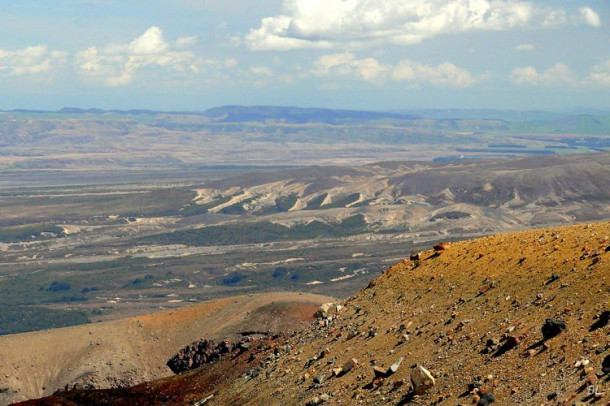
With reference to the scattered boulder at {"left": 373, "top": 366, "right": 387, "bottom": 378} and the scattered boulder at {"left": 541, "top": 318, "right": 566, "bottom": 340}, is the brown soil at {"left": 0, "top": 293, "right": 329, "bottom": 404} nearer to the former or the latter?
the scattered boulder at {"left": 373, "top": 366, "right": 387, "bottom": 378}

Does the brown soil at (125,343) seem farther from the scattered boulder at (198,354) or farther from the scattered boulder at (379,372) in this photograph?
the scattered boulder at (379,372)

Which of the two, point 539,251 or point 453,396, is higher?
point 539,251

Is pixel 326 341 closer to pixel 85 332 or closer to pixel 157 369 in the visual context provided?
pixel 157 369

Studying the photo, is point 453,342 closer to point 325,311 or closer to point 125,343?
point 325,311

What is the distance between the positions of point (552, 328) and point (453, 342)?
12.6 feet

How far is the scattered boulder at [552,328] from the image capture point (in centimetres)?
2281

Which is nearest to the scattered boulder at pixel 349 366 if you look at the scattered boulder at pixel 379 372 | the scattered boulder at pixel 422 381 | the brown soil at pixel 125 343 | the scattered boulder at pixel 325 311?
the scattered boulder at pixel 379 372

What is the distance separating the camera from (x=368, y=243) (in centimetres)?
19000

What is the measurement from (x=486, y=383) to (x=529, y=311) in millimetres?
4563

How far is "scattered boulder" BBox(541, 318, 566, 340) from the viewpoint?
74.8 feet

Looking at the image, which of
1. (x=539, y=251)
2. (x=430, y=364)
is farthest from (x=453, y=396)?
(x=539, y=251)

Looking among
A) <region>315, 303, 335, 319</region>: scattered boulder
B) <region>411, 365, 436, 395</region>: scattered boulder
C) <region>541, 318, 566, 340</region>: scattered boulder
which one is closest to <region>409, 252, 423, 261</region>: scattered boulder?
<region>315, 303, 335, 319</region>: scattered boulder

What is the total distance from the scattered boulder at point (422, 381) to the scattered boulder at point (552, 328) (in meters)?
3.33

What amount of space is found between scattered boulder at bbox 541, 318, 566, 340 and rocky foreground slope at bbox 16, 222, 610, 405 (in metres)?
0.03
